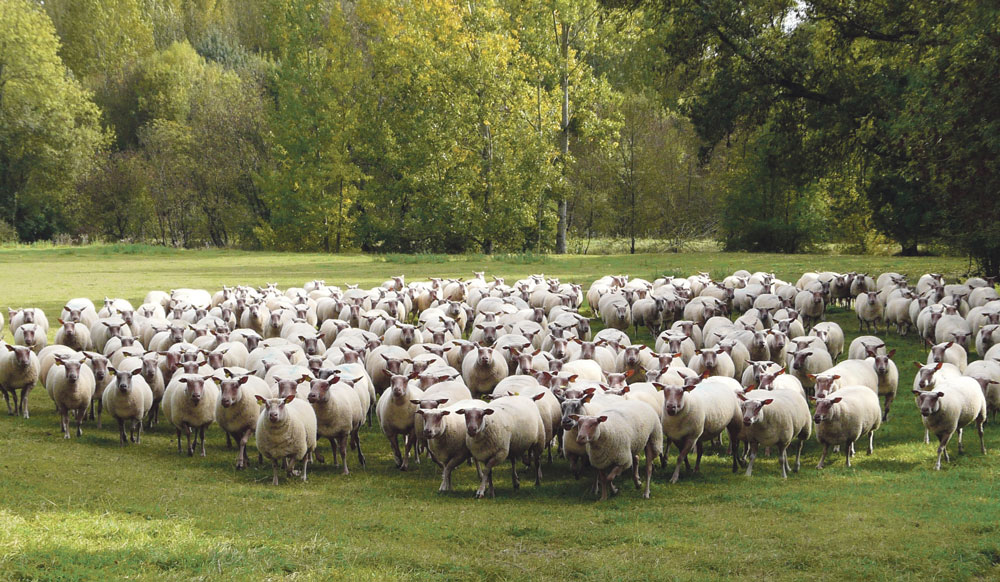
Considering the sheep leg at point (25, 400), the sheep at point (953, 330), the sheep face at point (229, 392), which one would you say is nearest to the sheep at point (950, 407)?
the sheep at point (953, 330)

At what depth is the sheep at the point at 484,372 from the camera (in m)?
14.6

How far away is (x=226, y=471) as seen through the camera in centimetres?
1143

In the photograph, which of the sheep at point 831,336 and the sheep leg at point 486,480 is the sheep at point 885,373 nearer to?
the sheep at point 831,336

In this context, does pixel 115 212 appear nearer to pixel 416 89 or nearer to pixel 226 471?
pixel 416 89

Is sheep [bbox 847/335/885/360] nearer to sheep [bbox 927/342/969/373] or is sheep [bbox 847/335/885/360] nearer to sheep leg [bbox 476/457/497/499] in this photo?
sheep [bbox 927/342/969/373]

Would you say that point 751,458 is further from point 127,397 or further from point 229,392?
point 127,397

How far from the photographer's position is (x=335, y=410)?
11773 millimetres

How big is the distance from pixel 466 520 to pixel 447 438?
5.48 ft

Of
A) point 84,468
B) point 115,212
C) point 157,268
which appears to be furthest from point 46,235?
point 84,468

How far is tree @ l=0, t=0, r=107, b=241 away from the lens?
6247cm

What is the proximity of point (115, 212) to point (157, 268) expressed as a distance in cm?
2899

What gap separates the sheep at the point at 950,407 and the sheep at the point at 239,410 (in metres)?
8.90

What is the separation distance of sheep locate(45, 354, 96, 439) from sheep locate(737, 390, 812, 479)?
9869 millimetres

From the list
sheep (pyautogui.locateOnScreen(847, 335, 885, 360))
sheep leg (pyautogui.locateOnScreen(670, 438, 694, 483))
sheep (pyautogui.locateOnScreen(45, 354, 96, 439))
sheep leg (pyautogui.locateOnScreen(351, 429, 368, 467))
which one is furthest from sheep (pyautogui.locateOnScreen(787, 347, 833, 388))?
sheep (pyautogui.locateOnScreen(45, 354, 96, 439))
